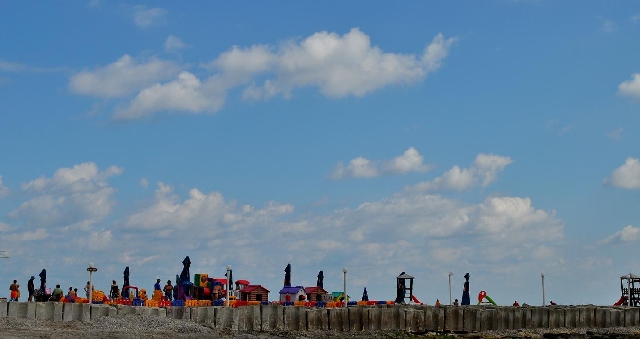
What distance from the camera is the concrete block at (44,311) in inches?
1160

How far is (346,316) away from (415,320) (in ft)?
13.4

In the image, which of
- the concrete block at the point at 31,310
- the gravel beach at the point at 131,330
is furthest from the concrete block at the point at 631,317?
the concrete block at the point at 31,310

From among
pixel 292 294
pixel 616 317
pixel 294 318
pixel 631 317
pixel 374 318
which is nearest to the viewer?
pixel 294 318

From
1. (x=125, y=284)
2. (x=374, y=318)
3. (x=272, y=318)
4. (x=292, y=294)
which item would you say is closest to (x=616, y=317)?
(x=374, y=318)

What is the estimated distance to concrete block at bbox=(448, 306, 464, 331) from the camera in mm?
40656

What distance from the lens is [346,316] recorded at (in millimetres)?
37031

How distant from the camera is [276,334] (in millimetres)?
34125

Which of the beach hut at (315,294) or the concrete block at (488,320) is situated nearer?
the concrete block at (488,320)

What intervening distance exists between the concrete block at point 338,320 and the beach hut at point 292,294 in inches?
701

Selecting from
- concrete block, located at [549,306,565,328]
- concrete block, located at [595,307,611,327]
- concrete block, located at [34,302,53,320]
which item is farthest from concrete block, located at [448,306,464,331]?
concrete block, located at [34,302,53,320]

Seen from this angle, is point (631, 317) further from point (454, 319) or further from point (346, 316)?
point (346, 316)

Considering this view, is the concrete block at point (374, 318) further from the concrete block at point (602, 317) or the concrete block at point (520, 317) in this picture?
the concrete block at point (602, 317)

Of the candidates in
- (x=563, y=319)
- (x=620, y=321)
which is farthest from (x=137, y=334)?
(x=620, y=321)

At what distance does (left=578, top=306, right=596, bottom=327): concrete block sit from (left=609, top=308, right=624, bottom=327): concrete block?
164 centimetres
